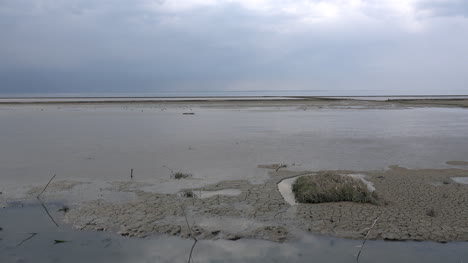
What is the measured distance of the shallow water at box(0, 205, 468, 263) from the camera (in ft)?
18.4

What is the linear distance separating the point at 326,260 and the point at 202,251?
1.91m

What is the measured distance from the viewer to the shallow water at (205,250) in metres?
5.61

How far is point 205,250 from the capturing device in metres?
5.84

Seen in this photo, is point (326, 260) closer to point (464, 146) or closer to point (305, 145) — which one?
point (305, 145)

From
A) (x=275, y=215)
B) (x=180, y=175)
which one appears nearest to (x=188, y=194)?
(x=180, y=175)

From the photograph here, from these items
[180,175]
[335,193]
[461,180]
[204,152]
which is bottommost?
[204,152]

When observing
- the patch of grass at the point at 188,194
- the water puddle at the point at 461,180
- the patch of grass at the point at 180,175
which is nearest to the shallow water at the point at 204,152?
the patch of grass at the point at 180,175

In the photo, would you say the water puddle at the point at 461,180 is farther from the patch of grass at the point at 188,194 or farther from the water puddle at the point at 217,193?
the patch of grass at the point at 188,194

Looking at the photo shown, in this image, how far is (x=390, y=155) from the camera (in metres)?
13.7

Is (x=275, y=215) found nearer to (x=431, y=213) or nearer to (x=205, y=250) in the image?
(x=205, y=250)

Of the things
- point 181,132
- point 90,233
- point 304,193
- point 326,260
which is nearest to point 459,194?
point 304,193

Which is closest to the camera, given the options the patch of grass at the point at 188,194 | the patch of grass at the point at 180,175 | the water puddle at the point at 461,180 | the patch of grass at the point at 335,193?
the patch of grass at the point at 335,193

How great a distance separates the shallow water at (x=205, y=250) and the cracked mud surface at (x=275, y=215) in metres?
0.24

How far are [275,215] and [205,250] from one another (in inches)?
73.5
